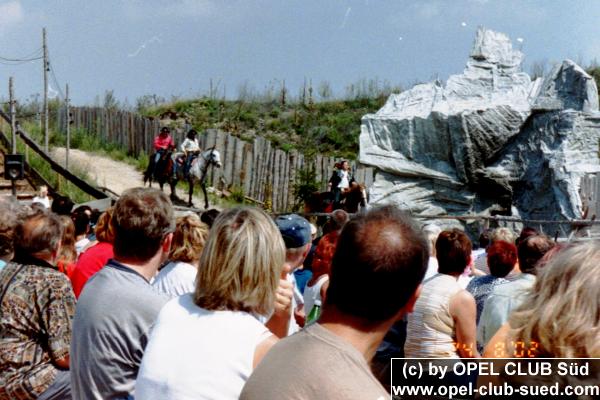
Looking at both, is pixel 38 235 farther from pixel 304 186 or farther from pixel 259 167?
pixel 259 167

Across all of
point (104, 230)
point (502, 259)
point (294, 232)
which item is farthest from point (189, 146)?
point (294, 232)

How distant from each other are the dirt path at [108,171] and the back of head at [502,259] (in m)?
17.9

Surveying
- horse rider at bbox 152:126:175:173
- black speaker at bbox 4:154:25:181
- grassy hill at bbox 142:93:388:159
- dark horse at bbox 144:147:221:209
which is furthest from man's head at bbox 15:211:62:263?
grassy hill at bbox 142:93:388:159

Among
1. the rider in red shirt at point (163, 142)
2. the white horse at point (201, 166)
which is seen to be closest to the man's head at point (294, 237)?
the white horse at point (201, 166)

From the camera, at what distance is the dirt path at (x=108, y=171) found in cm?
2384

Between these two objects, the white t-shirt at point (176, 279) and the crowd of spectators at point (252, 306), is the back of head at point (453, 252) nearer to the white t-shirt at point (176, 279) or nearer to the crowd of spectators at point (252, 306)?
the crowd of spectators at point (252, 306)

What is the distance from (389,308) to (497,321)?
2.43 m

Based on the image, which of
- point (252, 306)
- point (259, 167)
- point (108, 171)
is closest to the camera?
point (252, 306)

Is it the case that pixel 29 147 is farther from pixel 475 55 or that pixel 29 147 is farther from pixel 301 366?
pixel 301 366

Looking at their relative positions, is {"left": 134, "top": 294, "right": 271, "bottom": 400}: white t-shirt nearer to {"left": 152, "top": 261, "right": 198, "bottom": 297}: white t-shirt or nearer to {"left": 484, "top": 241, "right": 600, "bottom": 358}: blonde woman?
{"left": 484, "top": 241, "right": 600, "bottom": 358}: blonde woman

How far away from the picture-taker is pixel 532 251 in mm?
4457

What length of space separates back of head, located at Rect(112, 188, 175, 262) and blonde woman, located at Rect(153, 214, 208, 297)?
1.20 metres

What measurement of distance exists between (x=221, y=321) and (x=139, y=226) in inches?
37.3

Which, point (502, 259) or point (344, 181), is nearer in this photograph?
point (502, 259)
